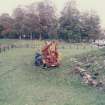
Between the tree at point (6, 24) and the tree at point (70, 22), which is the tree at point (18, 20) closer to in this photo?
the tree at point (6, 24)

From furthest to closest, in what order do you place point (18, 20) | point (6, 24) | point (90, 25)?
point (6, 24) → point (18, 20) → point (90, 25)

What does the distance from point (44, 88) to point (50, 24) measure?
4542cm

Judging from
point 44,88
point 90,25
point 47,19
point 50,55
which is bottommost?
point 44,88

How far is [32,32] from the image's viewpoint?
65.6 m

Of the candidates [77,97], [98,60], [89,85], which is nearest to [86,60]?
[98,60]

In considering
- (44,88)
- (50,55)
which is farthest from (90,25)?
(44,88)

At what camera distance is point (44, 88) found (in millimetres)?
20688

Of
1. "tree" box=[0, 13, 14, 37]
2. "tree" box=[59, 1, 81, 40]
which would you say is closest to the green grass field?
"tree" box=[59, 1, 81, 40]

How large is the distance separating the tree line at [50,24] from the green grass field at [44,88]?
35.5 m

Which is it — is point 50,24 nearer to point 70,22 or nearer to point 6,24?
point 70,22

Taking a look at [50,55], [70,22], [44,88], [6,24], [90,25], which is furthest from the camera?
[6,24]

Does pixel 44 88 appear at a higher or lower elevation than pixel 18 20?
lower

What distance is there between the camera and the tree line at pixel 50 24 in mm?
63562

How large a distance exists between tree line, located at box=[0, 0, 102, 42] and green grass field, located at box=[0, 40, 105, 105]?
35.5m
